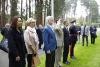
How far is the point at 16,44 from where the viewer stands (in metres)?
8.19

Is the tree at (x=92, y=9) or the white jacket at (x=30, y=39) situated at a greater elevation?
the white jacket at (x=30, y=39)

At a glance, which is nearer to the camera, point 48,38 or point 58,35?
point 48,38

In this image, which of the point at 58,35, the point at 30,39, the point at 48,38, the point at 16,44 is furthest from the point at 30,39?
the point at 58,35

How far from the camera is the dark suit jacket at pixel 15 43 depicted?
26.5 ft

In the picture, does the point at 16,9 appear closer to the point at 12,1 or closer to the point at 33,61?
the point at 12,1

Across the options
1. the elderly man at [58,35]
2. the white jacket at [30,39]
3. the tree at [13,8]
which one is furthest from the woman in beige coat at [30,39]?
the tree at [13,8]

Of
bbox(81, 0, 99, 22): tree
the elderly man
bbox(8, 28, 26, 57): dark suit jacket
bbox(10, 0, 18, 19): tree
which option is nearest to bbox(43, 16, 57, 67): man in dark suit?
the elderly man

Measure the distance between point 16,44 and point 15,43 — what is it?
6 centimetres

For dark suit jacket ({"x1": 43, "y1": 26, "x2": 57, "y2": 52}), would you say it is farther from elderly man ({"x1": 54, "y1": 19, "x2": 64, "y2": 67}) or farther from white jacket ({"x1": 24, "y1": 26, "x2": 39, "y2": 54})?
elderly man ({"x1": 54, "y1": 19, "x2": 64, "y2": 67})

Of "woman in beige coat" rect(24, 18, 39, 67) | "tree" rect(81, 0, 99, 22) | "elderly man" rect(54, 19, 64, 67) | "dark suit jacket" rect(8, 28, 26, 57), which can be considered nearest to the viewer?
"dark suit jacket" rect(8, 28, 26, 57)

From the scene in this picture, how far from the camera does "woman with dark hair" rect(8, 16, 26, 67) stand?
319 inches

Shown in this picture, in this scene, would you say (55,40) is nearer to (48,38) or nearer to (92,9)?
(48,38)

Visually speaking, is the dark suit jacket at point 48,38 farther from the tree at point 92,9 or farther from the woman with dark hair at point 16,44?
the tree at point 92,9

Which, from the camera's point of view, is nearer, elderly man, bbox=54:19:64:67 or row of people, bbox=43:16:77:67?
row of people, bbox=43:16:77:67
